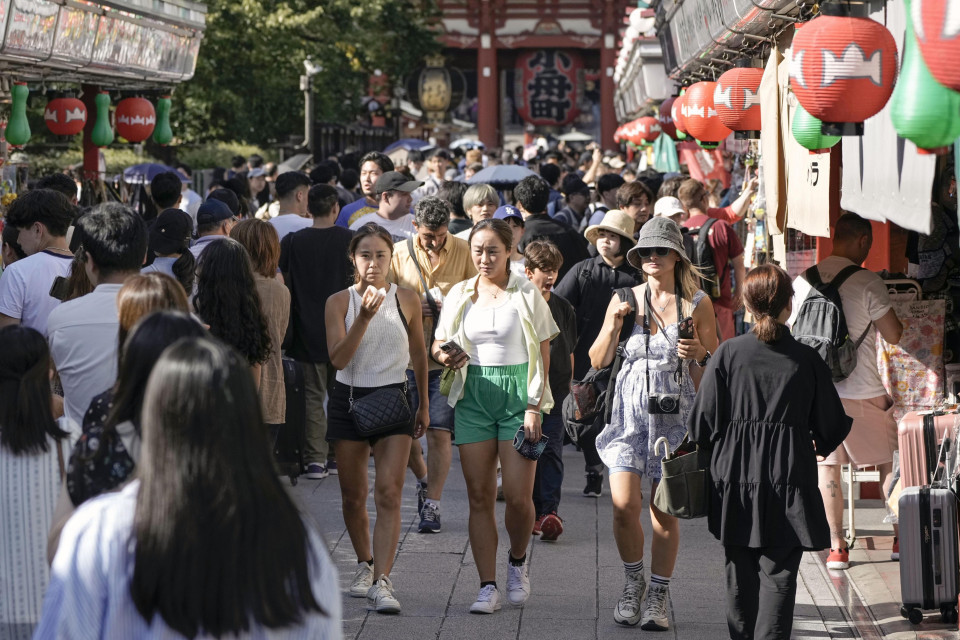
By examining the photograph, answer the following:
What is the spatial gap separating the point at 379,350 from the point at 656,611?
5.49 feet

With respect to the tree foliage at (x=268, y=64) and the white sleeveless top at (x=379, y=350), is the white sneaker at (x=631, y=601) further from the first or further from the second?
the tree foliage at (x=268, y=64)

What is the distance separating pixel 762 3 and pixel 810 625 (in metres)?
3.55

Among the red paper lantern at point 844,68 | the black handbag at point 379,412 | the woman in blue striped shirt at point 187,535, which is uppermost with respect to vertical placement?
the red paper lantern at point 844,68

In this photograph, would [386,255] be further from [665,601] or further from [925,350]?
[925,350]

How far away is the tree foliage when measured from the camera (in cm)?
2158

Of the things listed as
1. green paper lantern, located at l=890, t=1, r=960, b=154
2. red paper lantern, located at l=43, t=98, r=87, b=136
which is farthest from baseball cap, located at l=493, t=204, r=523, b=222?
red paper lantern, located at l=43, t=98, r=87, b=136

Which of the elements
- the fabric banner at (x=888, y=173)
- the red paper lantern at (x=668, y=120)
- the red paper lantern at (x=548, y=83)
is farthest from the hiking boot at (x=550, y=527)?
the red paper lantern at (x=548, y=83)

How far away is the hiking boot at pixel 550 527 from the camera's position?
7352mm

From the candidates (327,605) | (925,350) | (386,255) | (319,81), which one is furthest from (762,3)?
(319,81)

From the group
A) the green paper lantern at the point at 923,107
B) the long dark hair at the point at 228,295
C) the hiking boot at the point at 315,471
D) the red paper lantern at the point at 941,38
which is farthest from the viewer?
the hiking boot at the point at 315,471

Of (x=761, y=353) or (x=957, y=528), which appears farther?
(x=957, y=528)

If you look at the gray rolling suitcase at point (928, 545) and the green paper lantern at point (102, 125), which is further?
the green paper lantern at point (102, 125)

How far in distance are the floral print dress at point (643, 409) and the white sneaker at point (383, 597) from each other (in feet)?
3.77

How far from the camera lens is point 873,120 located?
19.9 ft
